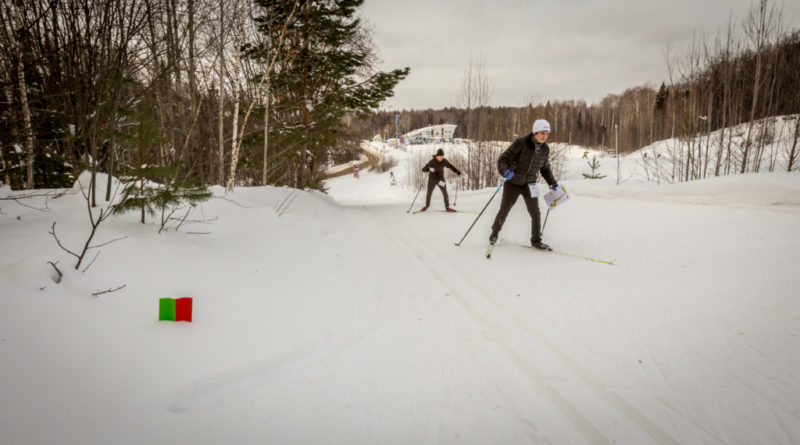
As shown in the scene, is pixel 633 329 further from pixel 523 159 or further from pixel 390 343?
pixel 523 159

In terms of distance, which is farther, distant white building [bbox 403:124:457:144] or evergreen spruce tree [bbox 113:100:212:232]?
distant white building [bbox 403:124:457:144]

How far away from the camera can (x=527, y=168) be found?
16.8ft

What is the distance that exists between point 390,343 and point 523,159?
3.74 metres

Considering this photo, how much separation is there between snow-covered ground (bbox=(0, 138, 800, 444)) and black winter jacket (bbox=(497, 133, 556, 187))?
1.36 m

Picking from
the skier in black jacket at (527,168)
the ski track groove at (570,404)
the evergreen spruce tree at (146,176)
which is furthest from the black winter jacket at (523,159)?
the evergreen spruce tree at (146,176)

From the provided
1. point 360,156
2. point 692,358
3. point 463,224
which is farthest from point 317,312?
point 360,156

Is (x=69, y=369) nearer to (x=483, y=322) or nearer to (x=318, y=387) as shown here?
(x=318, y=387)

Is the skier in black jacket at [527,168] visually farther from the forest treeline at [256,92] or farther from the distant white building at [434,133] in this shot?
the distant white building at [434,133]

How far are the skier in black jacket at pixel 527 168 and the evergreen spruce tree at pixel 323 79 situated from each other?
23.9 feet

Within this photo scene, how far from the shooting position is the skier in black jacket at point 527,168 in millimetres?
5082

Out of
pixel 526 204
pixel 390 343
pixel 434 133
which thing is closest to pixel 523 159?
pixel 526 204

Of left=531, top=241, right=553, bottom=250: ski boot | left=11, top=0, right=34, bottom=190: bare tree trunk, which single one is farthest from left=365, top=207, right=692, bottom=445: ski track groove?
left=11, top=0, right=34, bottom=190: bare tree trunk

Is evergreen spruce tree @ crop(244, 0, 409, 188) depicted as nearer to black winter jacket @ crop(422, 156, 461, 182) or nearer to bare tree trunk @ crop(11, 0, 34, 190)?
black winter jacket @ crop(422, 156, 461, 182)

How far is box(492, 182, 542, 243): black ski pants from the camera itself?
17.3ft
